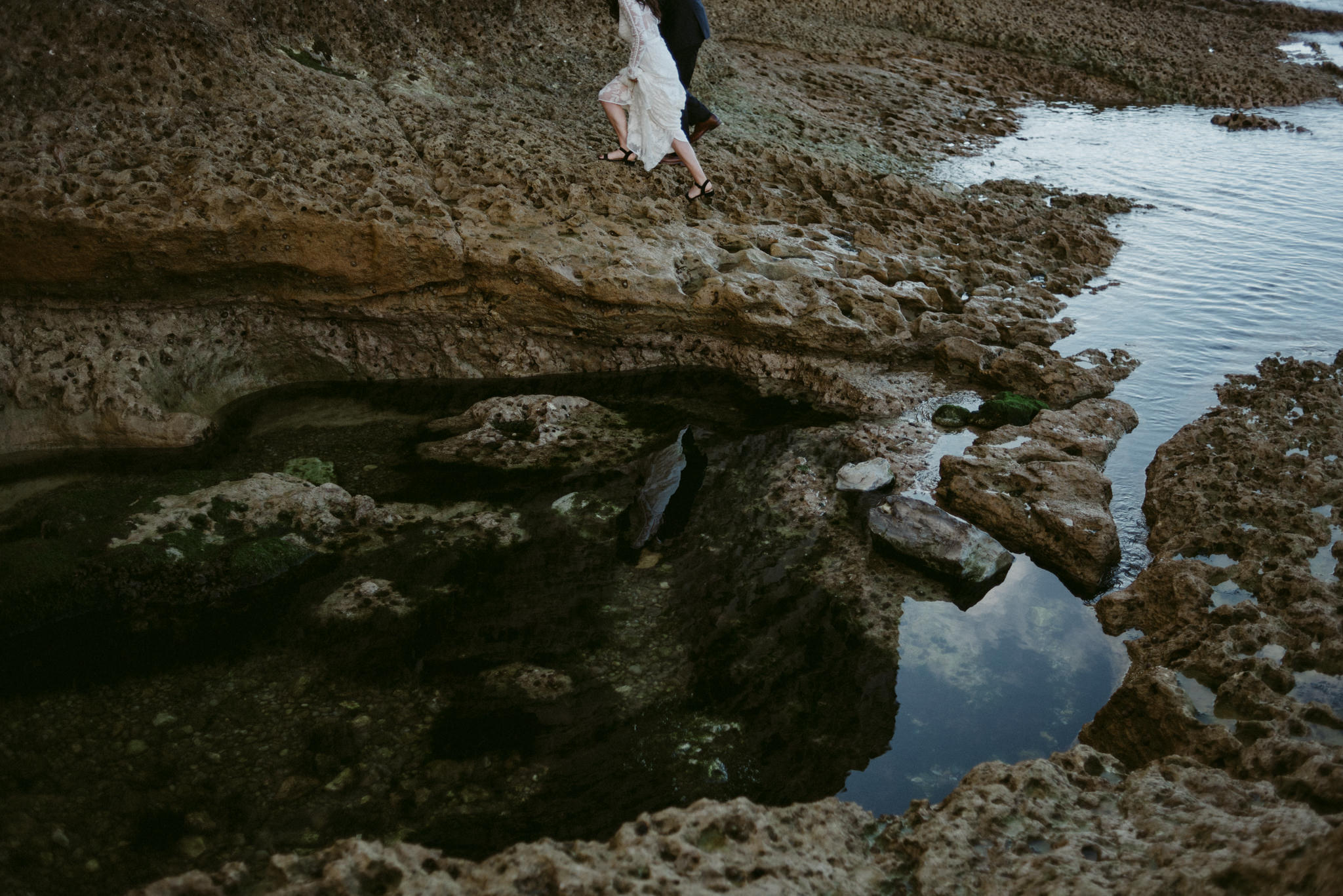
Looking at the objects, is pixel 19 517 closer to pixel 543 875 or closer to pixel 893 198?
pixel 543 875

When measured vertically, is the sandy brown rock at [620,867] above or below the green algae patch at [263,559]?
above

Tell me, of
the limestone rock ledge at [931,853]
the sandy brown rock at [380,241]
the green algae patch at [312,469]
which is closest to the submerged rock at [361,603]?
the green algae patch at [312,469]

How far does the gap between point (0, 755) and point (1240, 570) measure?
188 inches

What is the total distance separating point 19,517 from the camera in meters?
4.19

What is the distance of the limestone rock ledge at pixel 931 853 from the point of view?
1.98m

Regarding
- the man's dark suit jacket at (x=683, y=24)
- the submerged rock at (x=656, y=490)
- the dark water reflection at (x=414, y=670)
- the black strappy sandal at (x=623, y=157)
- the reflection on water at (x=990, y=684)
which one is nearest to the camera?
the dark water reflection at (x=414, y=670)

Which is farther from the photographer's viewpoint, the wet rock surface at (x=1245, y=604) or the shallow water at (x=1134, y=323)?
the shallow water at (x=1134, y=323)

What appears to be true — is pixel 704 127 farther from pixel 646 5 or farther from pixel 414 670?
pixel 414 670

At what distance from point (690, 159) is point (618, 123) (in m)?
0.59

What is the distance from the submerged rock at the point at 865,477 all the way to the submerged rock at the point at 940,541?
27 cm

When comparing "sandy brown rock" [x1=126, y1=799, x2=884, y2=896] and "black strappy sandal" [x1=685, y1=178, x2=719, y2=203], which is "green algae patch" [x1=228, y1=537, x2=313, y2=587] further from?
"black strappy sandal" [x1=685, y1=178, x2=719, y2=203]

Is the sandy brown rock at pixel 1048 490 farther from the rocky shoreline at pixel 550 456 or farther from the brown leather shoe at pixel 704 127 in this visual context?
the brown leather shoe at pixel 704 127

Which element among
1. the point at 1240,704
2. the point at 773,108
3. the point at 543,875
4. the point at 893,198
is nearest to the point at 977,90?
the point at 773,108

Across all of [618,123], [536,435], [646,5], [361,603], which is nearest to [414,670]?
[361,603]
